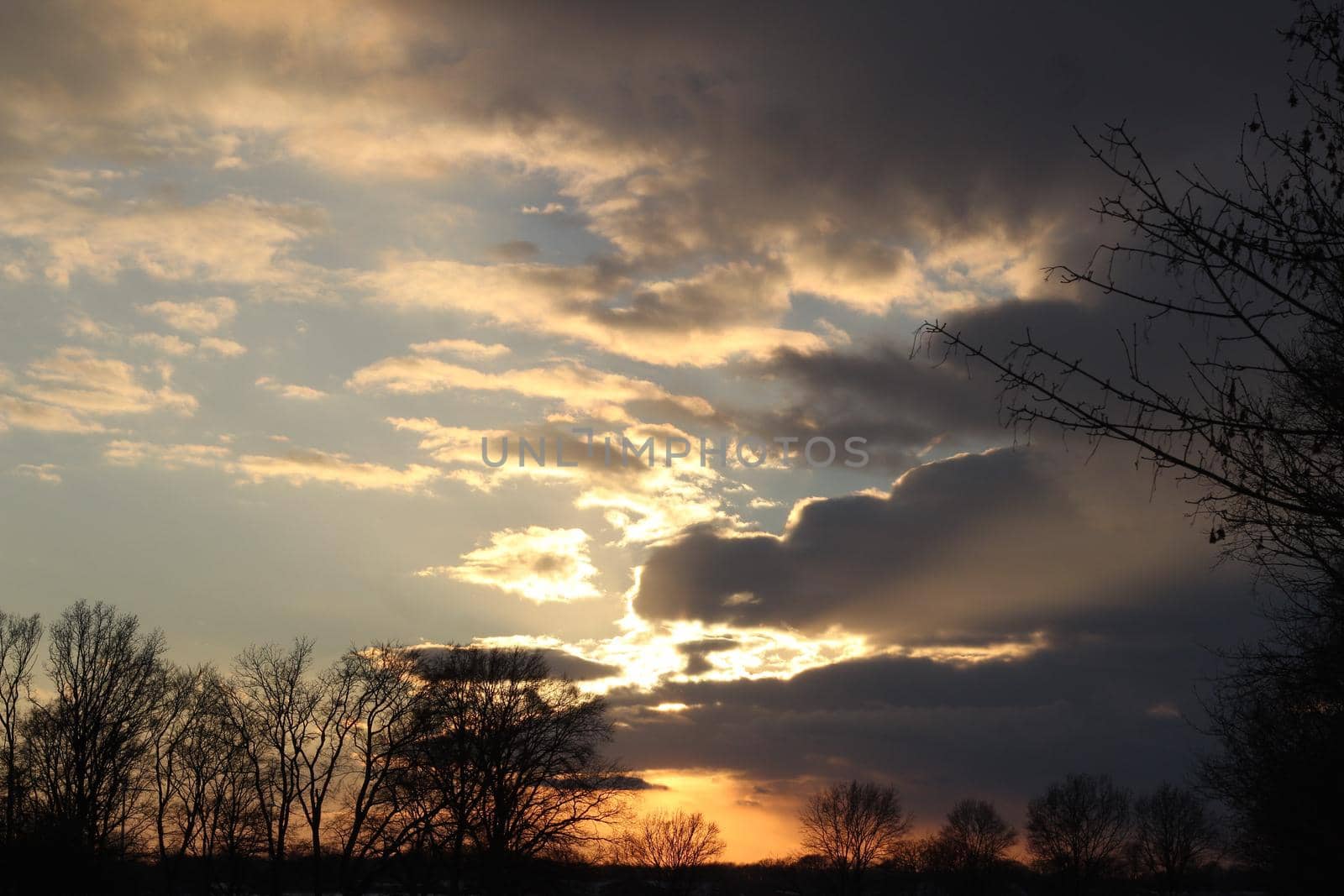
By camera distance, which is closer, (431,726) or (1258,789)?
(1258,789)

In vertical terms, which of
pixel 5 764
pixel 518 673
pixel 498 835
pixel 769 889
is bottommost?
pixel 769 889

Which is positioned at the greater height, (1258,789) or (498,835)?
(1258,789)

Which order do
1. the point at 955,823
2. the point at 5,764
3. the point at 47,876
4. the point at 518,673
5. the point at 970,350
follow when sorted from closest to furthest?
the point at 970,350 → the point at 47,876 → the point at 5,764 → the point at 518,673 → the point at 955,823

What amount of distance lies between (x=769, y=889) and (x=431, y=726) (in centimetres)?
8365

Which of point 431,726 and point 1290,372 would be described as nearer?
point 1290,372

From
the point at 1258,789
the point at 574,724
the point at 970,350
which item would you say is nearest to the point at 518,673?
the point at 574,724

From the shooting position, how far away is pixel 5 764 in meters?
42.2

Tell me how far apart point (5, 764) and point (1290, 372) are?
50.7 meters

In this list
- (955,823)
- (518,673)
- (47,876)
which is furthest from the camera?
(955,823)

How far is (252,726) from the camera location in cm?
4962

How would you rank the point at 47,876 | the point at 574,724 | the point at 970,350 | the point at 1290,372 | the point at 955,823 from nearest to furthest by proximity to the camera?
the point at 1290,372 → the point at 970,350 → the point at 47,876 → the point at 574,724 → the point at 955,823

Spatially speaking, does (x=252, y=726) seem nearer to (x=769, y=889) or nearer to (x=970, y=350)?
(x=970, y=350)

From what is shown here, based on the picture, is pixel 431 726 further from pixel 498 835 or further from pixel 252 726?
pixel 252 726

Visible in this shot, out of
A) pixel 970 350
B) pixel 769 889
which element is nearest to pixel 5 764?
pixel 970 350
